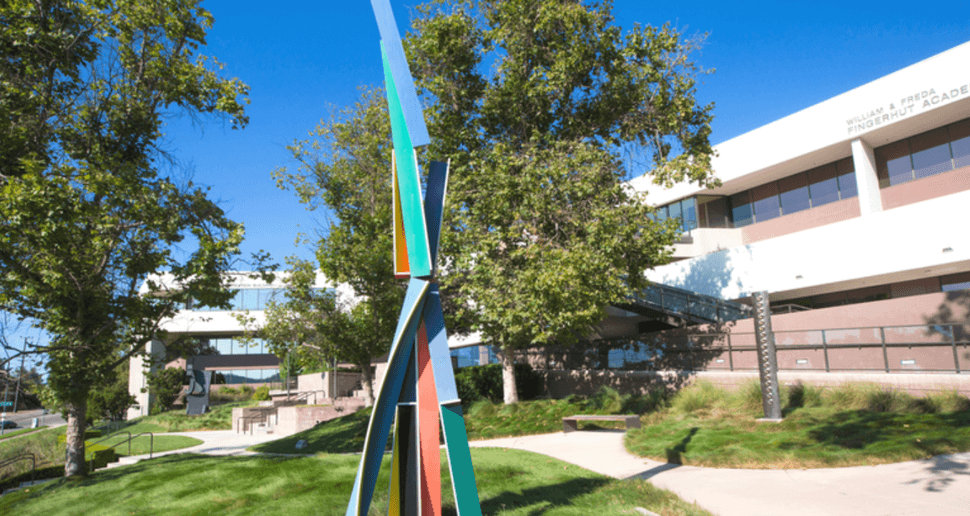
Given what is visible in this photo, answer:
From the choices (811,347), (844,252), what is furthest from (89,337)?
(844,252)

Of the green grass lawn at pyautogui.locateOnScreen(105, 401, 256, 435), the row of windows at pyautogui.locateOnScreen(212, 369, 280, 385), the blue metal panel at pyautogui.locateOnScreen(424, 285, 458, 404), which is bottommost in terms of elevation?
the green grass lawn at pyautogui.locateOnScreen(105, 401, 256, 435)

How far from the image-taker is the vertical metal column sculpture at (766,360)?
1177 cm

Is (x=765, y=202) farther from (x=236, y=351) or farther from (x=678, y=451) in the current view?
A: (x=236, y=351)

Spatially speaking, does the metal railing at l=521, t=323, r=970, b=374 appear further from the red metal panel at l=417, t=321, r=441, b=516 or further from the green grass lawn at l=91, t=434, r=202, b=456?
the green grass lawn at l=91, t=434, r=202, b=456

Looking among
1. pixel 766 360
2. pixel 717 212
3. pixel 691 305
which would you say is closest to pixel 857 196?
pixel 717 212

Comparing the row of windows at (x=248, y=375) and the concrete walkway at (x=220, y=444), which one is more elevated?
the row of windows at (x=248, y=375)

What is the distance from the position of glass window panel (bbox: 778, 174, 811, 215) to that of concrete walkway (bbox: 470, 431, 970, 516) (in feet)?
65.7

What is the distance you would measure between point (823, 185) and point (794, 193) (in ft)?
4.67

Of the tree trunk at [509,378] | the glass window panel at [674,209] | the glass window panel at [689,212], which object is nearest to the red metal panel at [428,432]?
the tree trunk at [509,378]

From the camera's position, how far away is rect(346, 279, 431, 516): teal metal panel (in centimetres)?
535

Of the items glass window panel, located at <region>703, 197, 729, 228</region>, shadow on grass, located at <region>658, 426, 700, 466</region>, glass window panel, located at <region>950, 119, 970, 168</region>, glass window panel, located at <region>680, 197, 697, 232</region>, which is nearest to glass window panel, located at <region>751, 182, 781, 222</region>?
glass window panel, located at <region>703, 197, 729, 228</region>

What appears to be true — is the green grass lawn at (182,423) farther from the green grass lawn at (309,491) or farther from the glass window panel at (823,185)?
the glass window panel at (823,185)

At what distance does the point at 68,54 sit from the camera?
12281 millimetres

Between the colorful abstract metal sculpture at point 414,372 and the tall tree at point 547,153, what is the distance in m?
8.54
